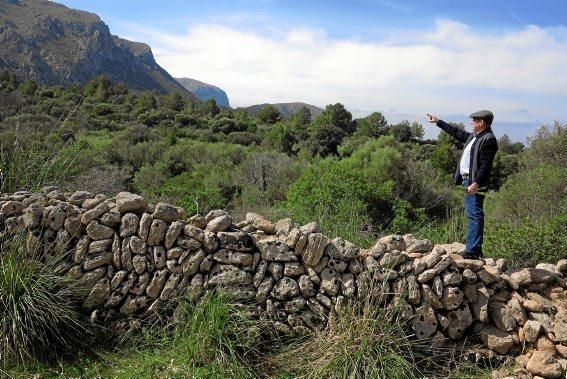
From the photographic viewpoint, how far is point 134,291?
16.0 feet

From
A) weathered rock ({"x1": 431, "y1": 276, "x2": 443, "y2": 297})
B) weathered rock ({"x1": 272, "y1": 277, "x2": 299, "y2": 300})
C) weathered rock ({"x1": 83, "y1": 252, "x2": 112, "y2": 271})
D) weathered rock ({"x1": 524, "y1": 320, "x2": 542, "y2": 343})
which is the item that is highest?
weathered rock ({"x1": 431, "y1": 276, "x2": 443, "y2": 297})

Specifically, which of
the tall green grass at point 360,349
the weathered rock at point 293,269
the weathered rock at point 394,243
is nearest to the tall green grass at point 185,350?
the tall green grass at point 360,349

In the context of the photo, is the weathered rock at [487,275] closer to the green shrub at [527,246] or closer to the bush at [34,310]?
the green shrub at [527,246]

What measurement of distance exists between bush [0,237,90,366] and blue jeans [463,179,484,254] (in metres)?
4.15

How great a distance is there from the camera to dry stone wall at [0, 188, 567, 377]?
190 inches

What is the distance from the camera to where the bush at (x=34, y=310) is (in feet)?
13.9

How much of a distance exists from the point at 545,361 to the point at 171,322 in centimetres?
358

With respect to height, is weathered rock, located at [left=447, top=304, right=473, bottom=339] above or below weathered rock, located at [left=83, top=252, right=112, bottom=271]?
below

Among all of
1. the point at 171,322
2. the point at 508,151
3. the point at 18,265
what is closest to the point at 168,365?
the point at 171,322

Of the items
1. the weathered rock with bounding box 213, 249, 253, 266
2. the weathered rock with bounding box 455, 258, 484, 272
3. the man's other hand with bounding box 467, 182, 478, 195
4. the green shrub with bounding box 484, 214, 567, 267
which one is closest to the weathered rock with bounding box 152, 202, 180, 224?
the weathered rock with bounding box 213, 249, 253, 266

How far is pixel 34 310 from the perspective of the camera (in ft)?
14.1

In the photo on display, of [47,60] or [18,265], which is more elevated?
[47,60]

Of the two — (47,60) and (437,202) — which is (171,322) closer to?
(437,202)

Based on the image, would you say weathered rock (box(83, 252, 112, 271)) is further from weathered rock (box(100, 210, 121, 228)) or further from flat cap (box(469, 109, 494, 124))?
flat cap (box(469, 109, 494, 124))
